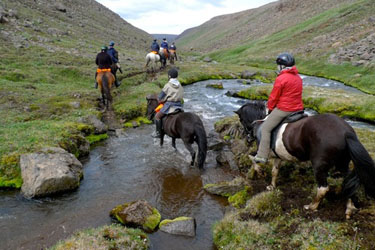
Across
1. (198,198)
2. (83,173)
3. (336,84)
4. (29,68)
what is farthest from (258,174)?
(336,84)

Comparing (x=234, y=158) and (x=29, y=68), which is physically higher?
(x=29, y=68)

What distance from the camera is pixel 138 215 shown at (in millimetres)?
7562

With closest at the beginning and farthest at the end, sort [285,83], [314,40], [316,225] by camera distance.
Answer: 1. [316,225]
2. [285,83]
3. [314,40]

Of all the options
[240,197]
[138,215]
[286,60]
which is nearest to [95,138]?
[138,215]

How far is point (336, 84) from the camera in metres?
30.7

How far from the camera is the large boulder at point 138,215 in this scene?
7445mm

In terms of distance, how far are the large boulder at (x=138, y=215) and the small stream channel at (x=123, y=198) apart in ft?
1.05

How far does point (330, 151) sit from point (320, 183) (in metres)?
0.98

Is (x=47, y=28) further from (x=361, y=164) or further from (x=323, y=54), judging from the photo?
(x=361, y=164)

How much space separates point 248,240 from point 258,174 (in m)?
3.49

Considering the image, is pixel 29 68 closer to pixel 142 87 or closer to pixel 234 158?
pixel 142 87

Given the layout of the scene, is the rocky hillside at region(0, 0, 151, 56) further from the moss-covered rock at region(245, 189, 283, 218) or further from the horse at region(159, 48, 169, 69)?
the moss-covered rock at region(245, 189, 283, 218)

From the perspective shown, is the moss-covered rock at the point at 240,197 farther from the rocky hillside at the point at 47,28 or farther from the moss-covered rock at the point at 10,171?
the rocky hillside at the point at 47,28

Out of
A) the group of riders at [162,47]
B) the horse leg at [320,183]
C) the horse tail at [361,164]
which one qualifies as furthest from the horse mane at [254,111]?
the group of riders at [162,47]
